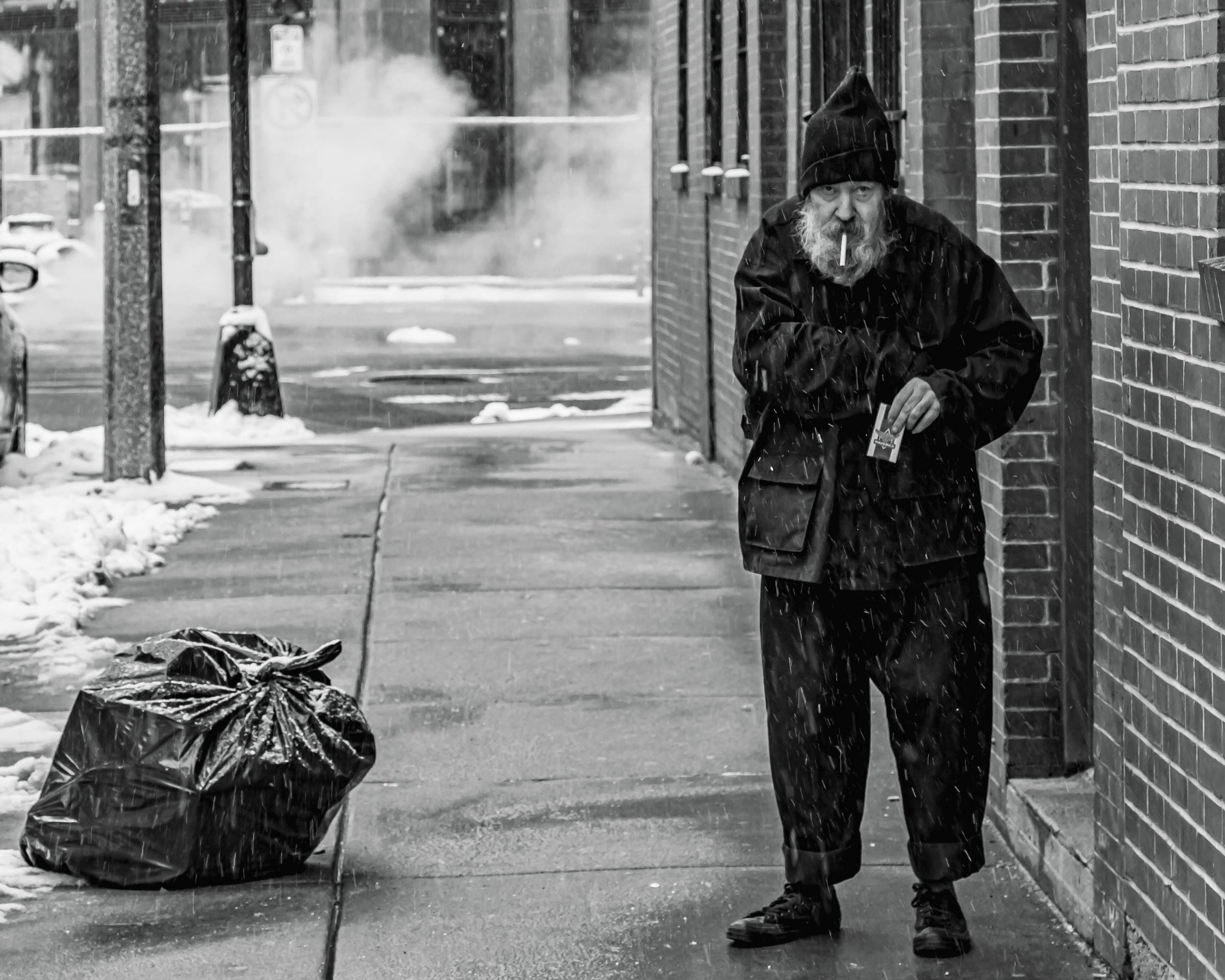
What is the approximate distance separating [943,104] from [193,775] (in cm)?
286

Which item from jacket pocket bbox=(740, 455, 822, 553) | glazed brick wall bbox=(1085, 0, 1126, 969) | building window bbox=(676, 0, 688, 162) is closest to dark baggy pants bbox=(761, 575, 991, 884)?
jacket pocket bbox=(740, 455, 822, 553)

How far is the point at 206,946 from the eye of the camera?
4.68 m

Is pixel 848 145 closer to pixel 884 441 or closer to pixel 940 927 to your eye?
pixel 884 441

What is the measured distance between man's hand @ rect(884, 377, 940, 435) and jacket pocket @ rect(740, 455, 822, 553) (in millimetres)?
215

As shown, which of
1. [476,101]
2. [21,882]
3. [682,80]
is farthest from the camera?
[476,101]

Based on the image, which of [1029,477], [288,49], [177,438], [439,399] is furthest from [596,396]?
[1029,477]

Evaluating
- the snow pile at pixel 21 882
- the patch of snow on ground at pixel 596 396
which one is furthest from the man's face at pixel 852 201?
the patch of snow on ground at pixel 596 396

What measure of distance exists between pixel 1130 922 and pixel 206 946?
2002mm

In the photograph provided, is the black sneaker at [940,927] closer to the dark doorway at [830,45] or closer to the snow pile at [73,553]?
the snow pile at [73,553]

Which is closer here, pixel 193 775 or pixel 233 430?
pixel 193 775

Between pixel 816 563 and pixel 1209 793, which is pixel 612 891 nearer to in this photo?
pixel 816 563

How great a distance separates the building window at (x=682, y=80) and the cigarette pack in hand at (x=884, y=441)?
10.5 m

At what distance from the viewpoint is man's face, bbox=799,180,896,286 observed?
170 inches

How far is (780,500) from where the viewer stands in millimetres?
4434
